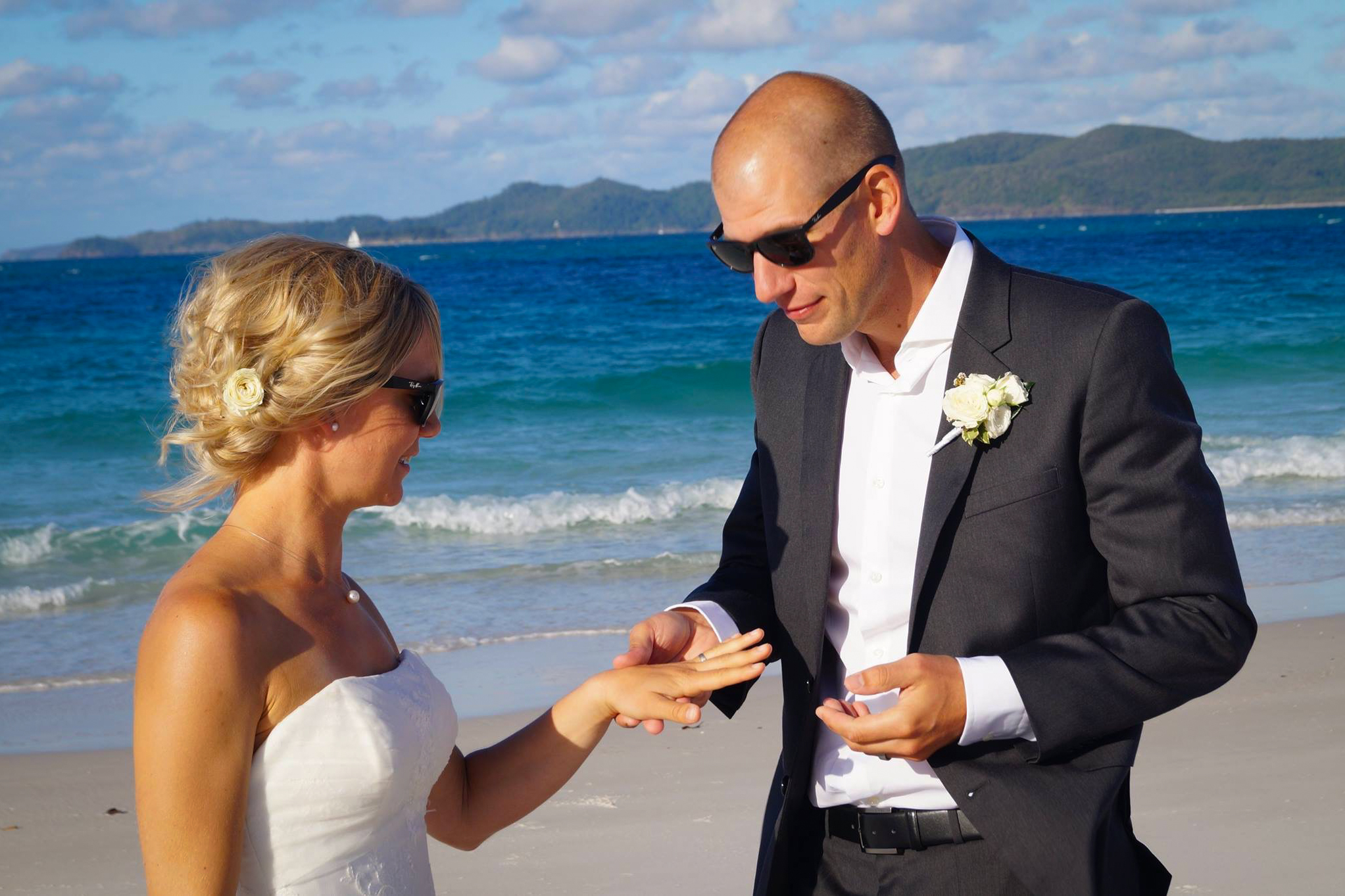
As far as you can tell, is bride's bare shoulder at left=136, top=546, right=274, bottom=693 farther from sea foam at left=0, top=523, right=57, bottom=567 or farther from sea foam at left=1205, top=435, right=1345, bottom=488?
sea foam at left=1205, top=435, right=1345, bottom=488

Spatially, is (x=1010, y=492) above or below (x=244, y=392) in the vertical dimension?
below

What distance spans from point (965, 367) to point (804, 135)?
61 centimetres

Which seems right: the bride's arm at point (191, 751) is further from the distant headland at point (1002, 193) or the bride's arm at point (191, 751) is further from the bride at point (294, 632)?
the distant headland at point (1002, 193)

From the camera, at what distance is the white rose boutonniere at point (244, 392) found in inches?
96.9

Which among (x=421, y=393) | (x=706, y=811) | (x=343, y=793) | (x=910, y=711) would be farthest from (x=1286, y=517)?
(x=343, y=793)

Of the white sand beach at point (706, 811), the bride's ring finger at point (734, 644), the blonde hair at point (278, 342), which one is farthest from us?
the white sand beach at point (706, 811)

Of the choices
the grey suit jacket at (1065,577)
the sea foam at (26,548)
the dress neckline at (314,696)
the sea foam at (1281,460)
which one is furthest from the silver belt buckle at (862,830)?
the sea foam at (1281,460)

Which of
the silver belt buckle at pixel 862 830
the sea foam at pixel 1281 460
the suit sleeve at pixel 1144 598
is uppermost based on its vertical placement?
the suit sleeve at pixel 1144 598

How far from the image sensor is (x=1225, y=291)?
101 feet

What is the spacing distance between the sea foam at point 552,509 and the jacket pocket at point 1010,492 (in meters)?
9.35

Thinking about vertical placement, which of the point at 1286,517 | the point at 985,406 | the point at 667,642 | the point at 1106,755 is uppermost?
the point at 985,406

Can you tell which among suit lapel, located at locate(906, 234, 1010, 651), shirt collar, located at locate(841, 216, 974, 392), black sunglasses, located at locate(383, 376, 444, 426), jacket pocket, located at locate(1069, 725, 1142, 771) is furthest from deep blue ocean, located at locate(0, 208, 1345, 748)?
jacket pocket, located at locate(1069, 725, 1142, 771)

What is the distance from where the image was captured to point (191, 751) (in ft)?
7.20

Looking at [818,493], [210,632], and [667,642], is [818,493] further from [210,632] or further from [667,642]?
[210,632]
